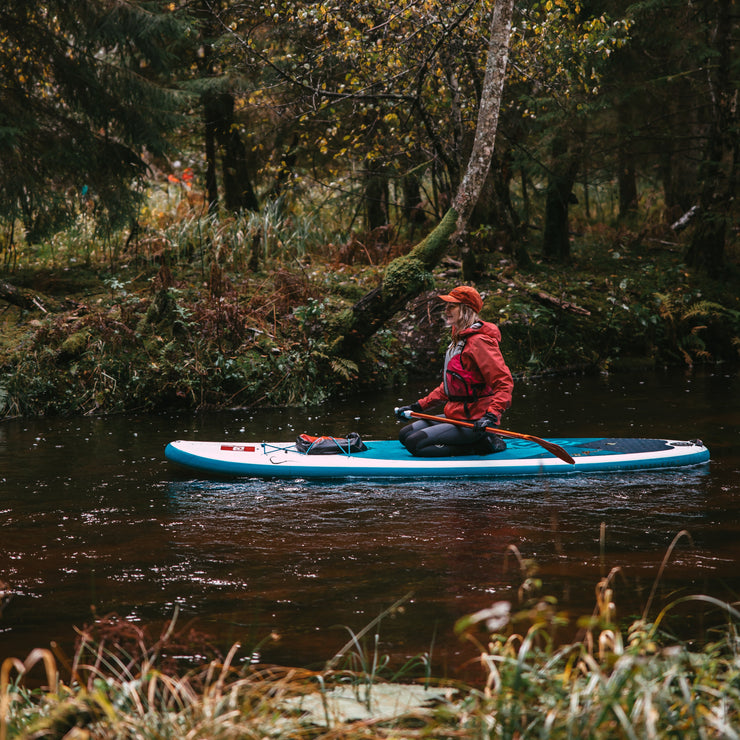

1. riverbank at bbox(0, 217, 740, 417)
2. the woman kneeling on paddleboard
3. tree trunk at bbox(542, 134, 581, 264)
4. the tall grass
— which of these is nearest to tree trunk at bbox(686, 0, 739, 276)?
riverbank at bbox(0, 217, 740, 417)

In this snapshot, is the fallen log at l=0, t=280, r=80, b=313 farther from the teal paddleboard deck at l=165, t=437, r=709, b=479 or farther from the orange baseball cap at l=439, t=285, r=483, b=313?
the orange baseball cap at l=439, t=285, r=483, b=313

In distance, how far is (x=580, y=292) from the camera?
12492 mm

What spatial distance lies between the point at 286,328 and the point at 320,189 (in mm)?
5255

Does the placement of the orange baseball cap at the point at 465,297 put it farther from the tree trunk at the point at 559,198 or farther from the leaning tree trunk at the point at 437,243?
the tree trunk at the point at 559,198

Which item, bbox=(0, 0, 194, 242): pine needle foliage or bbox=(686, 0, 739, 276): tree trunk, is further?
bbox=(686, 0, 739, 276): tree trunk

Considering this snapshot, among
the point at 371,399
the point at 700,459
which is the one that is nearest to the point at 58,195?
the point at 371,399

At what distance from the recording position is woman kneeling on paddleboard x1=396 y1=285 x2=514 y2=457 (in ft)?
20.6

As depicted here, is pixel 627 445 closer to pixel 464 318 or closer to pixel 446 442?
pixel 446 442

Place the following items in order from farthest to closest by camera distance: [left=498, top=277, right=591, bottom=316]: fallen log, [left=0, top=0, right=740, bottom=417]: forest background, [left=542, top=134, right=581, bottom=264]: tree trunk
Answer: [left=542, top=134, right=581, bottom=264]: tree trunk
[left=498, top=277, right=591, bottom=316]: fallen log
[left=0, top=0, right=740, bottom=417]: forest background

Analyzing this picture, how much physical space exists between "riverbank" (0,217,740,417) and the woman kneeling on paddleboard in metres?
3.54

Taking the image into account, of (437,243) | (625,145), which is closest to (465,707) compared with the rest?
(437,243)

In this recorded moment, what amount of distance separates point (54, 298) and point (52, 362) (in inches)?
82.9

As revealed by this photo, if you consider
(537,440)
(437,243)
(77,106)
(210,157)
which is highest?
(77,106)

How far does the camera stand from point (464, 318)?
21.0ft
